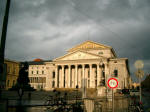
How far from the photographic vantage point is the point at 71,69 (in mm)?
77125

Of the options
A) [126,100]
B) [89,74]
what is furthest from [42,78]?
[126,100]

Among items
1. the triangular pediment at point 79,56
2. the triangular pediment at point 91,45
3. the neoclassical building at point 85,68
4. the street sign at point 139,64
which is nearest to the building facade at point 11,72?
the neoclassical building at point 85,68

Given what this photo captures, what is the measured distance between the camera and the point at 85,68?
247 ft

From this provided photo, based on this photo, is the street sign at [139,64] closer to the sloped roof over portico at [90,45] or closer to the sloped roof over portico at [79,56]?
the sloped roof over portico at [79,56]

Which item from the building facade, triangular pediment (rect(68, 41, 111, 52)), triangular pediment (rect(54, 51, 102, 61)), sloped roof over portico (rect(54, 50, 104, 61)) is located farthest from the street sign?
the building facade

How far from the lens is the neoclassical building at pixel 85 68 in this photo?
7006 cm

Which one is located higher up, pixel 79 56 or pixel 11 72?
pixel 79 56

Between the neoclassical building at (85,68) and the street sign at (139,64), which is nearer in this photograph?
the street sign at (139,64)

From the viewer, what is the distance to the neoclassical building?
70062 mm

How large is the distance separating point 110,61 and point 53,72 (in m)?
25.6

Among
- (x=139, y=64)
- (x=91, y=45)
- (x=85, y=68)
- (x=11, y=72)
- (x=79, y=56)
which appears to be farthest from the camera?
(x=11, y=72)

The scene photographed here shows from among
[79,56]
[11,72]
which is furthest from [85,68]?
[11,72]

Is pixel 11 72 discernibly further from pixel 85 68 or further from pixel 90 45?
pixel 90 45

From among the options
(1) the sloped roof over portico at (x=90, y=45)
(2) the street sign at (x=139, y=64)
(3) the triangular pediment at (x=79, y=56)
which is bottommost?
(2) the street sign at (x=139, y=64)
